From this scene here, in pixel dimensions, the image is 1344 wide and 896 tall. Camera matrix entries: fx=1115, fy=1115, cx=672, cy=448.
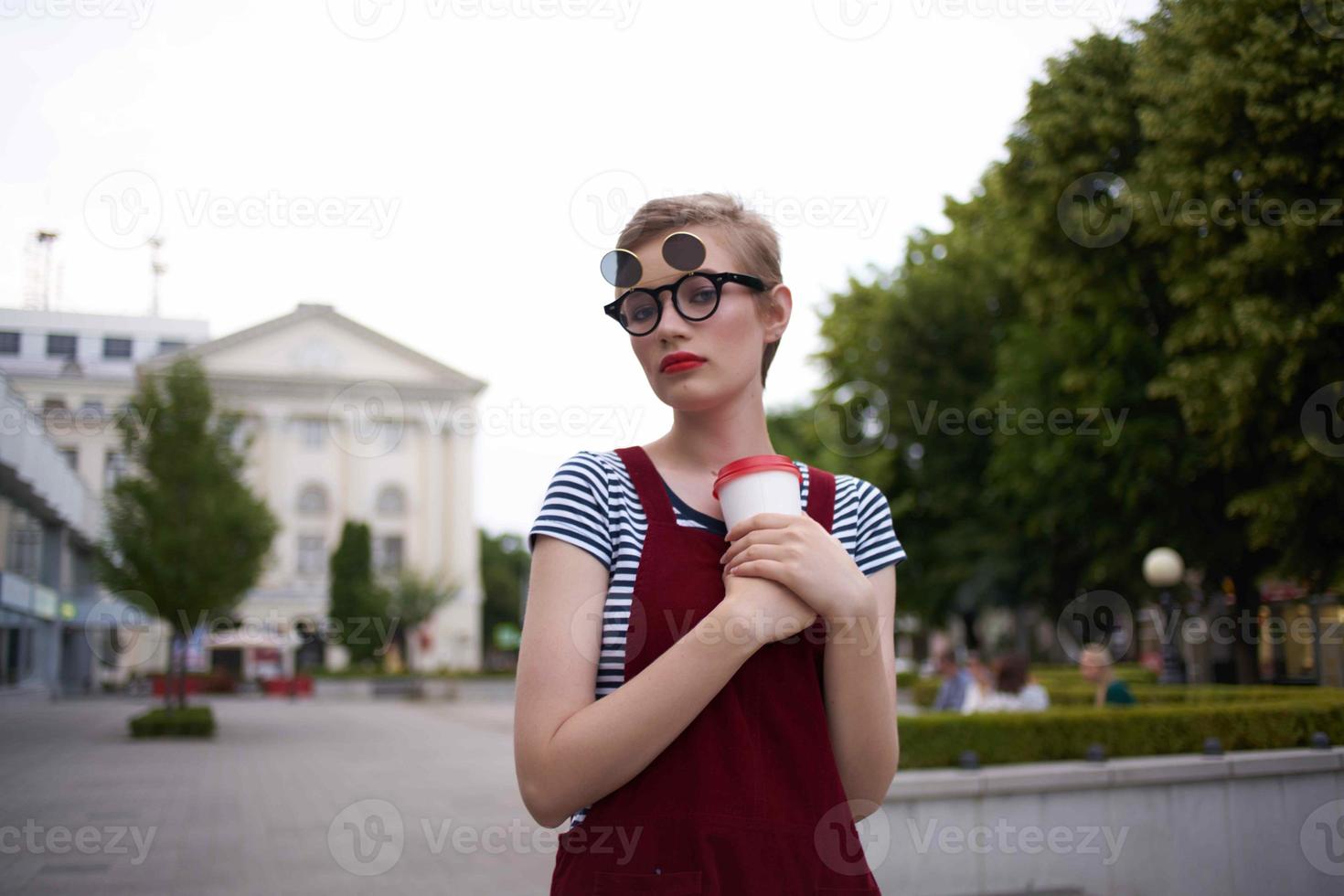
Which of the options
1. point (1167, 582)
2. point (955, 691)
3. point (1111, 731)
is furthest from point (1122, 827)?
point (1167, 582)

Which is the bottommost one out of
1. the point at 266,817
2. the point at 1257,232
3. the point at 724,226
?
the point at 266,817

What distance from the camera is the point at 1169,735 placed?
9133 millimetres

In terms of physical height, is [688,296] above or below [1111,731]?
above

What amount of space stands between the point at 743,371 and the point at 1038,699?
1065 cm

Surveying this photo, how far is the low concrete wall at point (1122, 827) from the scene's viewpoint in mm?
7539

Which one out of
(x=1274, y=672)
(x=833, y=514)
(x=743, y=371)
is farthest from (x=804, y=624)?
(x=1274, y=672)

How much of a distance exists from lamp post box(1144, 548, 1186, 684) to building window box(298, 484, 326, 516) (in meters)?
47.7

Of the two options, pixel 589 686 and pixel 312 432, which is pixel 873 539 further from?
pixel 312 432

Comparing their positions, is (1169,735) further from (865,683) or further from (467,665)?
(467,665)

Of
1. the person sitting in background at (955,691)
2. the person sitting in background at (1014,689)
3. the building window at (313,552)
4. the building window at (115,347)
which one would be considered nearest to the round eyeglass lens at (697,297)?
the person sitting in background at (1014,689)

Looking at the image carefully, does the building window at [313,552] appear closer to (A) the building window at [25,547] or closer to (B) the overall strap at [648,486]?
(A) the building window at [25,547]

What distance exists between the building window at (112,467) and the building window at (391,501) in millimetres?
18598

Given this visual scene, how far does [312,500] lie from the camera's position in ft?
195

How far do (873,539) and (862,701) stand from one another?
0.31 metres
